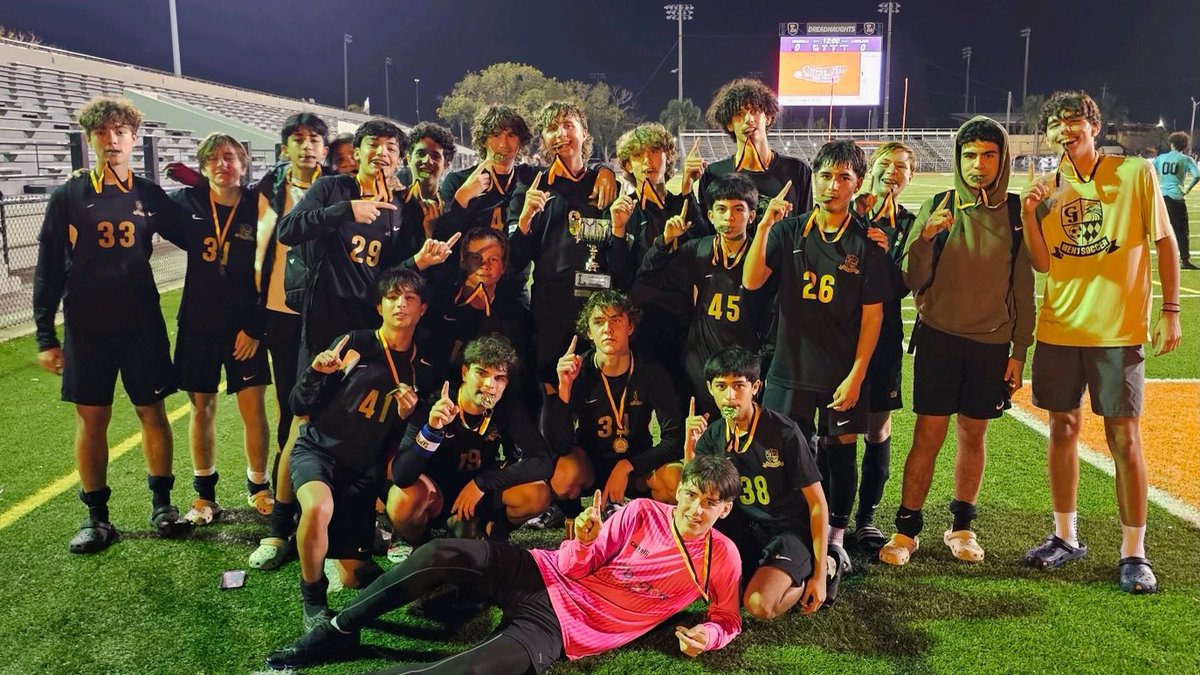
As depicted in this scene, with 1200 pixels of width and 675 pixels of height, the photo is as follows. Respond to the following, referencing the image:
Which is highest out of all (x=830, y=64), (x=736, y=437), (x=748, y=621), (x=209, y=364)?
(x=830, y=64)

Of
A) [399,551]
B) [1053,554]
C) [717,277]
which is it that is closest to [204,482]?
[399,551]

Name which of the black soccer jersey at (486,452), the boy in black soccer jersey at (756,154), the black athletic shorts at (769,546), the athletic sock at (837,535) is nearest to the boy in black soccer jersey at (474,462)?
the black soccer jersey at (486,452)

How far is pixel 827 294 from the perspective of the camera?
347 cm

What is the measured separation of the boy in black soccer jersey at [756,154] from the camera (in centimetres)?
395

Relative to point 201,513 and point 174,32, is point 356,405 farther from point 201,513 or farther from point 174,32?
point 174,32

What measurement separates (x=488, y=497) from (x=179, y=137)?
2085cm

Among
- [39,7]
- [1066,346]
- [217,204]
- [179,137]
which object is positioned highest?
[39,7]

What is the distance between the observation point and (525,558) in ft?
9.82

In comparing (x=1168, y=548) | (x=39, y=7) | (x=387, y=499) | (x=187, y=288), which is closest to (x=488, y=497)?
(x=387, y=499)

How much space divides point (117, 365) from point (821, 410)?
10.5 feet

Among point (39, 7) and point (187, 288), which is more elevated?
point (39, 7)

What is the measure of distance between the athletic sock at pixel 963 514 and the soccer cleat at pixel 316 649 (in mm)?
2656

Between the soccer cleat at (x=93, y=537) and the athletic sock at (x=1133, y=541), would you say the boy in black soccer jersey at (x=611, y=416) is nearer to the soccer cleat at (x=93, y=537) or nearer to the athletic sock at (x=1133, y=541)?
the athletic sock at (x=1133, y=541)

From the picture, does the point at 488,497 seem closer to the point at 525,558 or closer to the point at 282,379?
the point at 525,558
